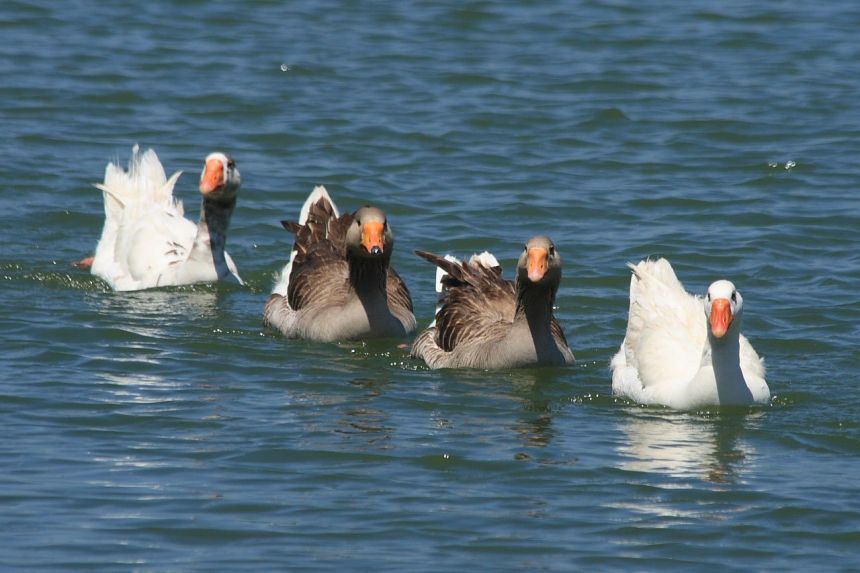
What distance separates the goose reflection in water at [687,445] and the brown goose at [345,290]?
9.45 ft

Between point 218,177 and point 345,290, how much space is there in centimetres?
194

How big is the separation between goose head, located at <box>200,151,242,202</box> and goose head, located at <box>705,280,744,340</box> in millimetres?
5654

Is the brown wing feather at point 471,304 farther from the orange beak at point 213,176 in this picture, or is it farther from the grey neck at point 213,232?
the grey neck at point 213,232

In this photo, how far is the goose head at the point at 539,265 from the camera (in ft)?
39.5

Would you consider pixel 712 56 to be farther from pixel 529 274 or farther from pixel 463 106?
pixel 529 274

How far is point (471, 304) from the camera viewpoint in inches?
529

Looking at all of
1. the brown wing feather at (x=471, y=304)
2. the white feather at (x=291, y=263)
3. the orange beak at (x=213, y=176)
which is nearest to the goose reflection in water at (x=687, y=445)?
the brown wing feather at (x=471, y=304)

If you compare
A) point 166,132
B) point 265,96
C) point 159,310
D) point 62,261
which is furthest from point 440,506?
point 265,96

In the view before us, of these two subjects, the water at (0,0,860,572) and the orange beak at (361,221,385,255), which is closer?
the water at (0,0,860,572)

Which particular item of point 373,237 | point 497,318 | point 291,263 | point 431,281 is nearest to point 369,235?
point 373,237

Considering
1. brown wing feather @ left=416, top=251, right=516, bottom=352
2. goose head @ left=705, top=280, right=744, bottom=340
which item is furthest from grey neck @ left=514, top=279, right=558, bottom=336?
goose head @ left=705, top=280, right=744, bottom=340

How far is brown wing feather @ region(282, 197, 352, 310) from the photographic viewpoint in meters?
14.1

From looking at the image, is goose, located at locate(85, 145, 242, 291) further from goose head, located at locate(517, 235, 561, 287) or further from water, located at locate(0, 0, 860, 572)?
goose head, located at locate(517, 235, 561, 287)

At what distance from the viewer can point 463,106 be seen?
22.3 metres
